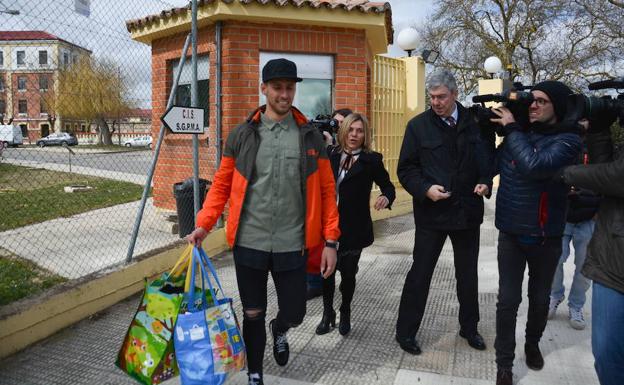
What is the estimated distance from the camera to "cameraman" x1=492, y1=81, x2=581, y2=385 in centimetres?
276

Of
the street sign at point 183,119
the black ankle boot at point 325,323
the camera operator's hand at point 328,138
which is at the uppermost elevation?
the street sign at point 183,119

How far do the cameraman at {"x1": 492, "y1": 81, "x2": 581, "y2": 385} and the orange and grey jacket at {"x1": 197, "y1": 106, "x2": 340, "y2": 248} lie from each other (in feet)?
3.46

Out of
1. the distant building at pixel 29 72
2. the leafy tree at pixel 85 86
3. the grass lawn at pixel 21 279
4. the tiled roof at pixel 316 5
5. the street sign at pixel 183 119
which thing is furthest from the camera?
the tiled roof at pixel 316 5

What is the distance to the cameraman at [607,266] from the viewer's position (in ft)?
6.70

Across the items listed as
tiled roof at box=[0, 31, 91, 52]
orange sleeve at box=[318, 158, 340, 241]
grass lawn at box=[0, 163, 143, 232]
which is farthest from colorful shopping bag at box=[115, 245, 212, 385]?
grass lawn at box=[0, 163, 143, 232]

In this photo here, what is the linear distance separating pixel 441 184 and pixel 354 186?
0.64m

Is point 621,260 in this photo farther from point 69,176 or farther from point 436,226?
point 69,176

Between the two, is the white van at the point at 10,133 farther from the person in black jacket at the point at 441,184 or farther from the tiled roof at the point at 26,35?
the person in black jacket at the point at 441,184

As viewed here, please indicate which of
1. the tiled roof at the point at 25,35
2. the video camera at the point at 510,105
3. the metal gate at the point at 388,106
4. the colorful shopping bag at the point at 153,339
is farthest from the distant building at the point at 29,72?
the metal gate at the point at 388,106

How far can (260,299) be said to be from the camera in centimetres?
287

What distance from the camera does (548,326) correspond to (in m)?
4.00

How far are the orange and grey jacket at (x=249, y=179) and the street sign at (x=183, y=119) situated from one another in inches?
84.8

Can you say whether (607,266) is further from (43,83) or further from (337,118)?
(43,83)

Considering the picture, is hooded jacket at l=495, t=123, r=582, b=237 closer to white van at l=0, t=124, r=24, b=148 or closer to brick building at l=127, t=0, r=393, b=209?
white van at l=0, t=124, r=24, b=148
